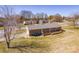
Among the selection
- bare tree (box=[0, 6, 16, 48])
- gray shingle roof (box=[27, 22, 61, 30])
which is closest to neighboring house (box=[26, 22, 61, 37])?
gray shingle roof (box=[27, 22, 61, 30])

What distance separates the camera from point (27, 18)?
1841 mm

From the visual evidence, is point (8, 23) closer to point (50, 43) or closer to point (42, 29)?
point (42, 29)

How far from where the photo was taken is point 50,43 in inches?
72.2

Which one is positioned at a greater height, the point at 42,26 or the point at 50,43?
the point at 42,26

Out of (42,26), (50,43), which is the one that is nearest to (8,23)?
(42,26)

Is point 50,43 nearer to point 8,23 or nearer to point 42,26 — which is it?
point 42,26

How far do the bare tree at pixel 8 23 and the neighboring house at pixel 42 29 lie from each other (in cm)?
14

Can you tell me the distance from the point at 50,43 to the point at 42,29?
0.15m

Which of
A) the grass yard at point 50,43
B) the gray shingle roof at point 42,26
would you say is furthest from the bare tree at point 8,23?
the gray shingle roof at point 42,26

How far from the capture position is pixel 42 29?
1856mm

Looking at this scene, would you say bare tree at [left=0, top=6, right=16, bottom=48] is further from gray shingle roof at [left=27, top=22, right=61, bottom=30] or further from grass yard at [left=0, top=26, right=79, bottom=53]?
gray shingle roof at [left=27, top=22, right=61, bottom=30]

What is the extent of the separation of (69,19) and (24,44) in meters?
0.46
